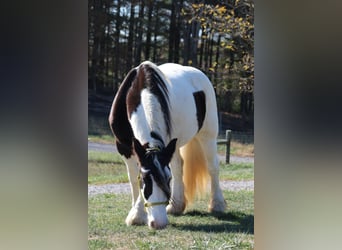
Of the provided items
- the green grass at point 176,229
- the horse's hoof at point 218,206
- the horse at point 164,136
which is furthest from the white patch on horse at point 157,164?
the horse's hoof at point 218,206

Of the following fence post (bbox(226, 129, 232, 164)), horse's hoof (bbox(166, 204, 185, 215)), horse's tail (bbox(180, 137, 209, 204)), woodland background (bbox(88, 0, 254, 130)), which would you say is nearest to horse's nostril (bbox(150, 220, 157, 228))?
horse's hoof (bbox(166, 204, 185, 215))

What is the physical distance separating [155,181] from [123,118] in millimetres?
323

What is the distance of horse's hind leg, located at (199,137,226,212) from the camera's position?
6.72ft

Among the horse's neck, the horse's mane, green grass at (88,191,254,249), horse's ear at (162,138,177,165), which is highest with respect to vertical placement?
the horse's mane

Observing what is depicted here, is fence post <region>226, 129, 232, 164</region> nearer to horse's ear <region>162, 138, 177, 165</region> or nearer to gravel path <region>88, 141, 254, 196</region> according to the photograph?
gravel path <region>88, 141, 254, 196</region>

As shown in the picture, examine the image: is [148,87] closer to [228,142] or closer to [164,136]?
[164,136]

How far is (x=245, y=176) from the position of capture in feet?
6.46

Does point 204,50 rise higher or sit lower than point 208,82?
higher

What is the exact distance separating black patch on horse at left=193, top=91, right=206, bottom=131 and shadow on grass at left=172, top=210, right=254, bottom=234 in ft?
1.44

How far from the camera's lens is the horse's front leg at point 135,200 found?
1933 mm

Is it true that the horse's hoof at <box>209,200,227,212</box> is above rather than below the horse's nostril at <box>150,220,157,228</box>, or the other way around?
above
